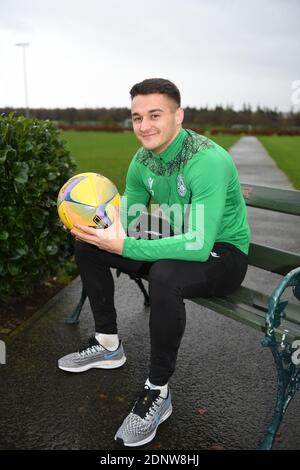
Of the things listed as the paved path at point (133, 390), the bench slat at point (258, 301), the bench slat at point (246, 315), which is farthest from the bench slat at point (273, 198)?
the paved path at point (133, 390)

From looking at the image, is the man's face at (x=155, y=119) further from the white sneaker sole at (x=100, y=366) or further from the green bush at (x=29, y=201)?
the white sneaker sole at (x=100, y=366)

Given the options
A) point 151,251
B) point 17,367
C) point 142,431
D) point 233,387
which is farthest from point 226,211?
point 17,367

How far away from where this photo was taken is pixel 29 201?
382 centimetres

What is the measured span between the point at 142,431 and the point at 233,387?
80 cm

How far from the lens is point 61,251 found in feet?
14.4

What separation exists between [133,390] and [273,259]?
1.32m

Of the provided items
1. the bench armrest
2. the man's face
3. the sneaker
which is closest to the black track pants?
the sneaker

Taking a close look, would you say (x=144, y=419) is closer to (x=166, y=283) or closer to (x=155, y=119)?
(x=166, y=283)

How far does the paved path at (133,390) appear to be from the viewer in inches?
107

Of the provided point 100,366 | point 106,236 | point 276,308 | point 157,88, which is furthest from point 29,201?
point 276,308

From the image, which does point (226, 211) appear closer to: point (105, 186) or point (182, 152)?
point (182, 152)

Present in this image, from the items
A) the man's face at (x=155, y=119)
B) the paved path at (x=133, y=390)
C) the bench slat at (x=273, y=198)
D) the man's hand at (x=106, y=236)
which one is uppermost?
the man's face at (x=155, y=119)

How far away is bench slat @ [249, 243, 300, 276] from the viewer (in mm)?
3187

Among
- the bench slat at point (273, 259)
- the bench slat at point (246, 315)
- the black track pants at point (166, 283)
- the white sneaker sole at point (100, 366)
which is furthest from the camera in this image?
the white sneaker sole at point (100, 366)
